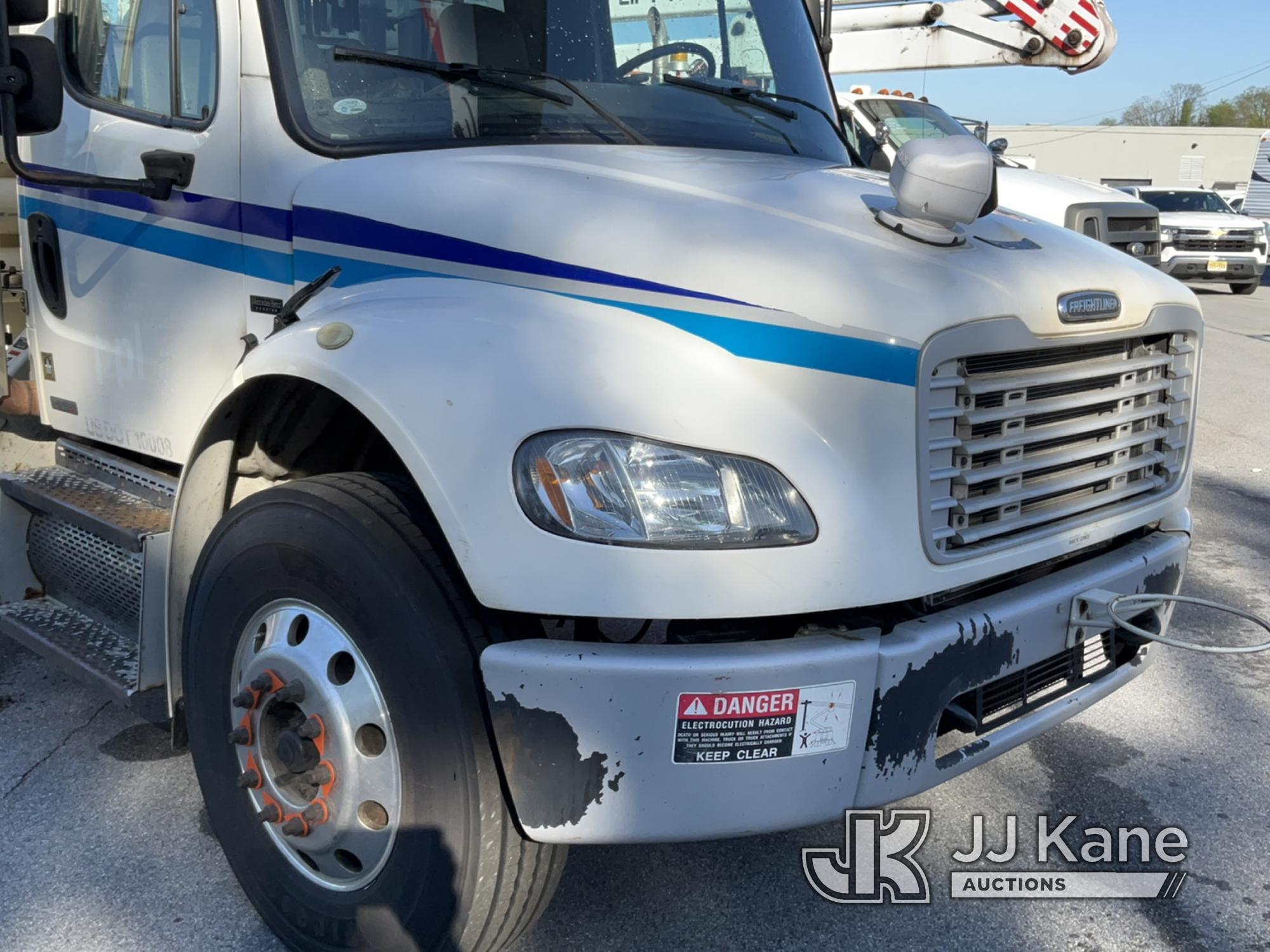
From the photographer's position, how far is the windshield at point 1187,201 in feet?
69.5

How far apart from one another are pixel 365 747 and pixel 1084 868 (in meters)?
1.84

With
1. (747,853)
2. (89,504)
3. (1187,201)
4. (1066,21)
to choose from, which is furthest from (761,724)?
(1187,201)

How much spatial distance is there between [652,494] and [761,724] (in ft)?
1.44

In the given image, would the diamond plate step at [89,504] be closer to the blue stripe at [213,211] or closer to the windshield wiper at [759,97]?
the blue stripe at [213,211]

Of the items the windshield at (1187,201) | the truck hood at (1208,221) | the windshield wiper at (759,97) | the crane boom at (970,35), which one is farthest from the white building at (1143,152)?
the windshield wiper at (759,97)

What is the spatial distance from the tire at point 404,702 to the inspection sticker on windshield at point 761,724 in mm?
362

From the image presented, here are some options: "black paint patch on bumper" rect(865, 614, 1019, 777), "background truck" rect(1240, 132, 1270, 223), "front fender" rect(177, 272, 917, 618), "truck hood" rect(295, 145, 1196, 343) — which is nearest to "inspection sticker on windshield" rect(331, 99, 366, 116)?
"truck hood" rect(295, 145, 1196, 343)

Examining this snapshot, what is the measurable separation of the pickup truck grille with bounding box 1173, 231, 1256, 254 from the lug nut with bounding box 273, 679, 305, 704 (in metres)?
20.5

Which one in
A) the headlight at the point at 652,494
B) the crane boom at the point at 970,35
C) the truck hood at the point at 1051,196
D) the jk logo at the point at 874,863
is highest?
the crane boom at the point at 970,35

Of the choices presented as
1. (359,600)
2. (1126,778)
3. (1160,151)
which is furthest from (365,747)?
(1160,151)

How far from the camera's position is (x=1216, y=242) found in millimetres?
19844

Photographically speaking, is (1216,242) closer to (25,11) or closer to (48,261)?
(48,261)

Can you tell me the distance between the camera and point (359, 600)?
2221 mm

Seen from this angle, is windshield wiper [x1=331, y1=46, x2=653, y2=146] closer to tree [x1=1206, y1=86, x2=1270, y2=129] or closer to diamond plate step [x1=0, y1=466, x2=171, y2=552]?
diamond plate step [x1=0, y1=466, x2=171, y2=552]
